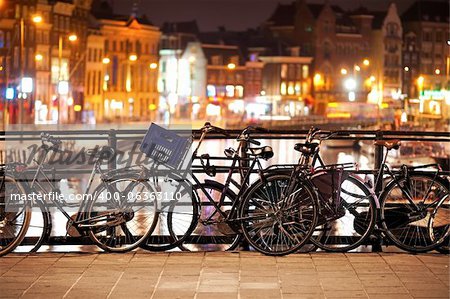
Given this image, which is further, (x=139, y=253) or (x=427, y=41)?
(x=427, y=41)

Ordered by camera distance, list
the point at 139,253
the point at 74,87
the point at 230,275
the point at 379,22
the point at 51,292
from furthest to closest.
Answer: the point at 379,22
the point at 74,87
the point at 139,253
the point at 230,275
the point at 51,292

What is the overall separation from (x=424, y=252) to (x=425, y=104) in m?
114

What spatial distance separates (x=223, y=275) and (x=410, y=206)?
6.74ft

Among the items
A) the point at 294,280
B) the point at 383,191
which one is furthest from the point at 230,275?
the point at 383,191

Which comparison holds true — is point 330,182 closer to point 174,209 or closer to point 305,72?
point 174,209

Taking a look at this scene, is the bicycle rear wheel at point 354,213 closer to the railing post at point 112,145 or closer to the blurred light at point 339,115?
the railing post at point 112,145

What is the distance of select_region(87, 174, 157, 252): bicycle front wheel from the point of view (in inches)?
363

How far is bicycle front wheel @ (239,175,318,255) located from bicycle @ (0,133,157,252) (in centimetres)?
83

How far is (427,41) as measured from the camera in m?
146

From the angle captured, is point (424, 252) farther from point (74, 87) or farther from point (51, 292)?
point (74, 87)

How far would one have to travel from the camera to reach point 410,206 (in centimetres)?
955

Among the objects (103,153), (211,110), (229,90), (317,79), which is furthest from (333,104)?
(103,153)

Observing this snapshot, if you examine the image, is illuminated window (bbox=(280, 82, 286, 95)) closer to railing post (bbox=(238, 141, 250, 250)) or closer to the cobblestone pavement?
railing post (bbox=(238, 141, 250, 250))

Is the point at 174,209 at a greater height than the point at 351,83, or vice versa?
the point at 351,83
